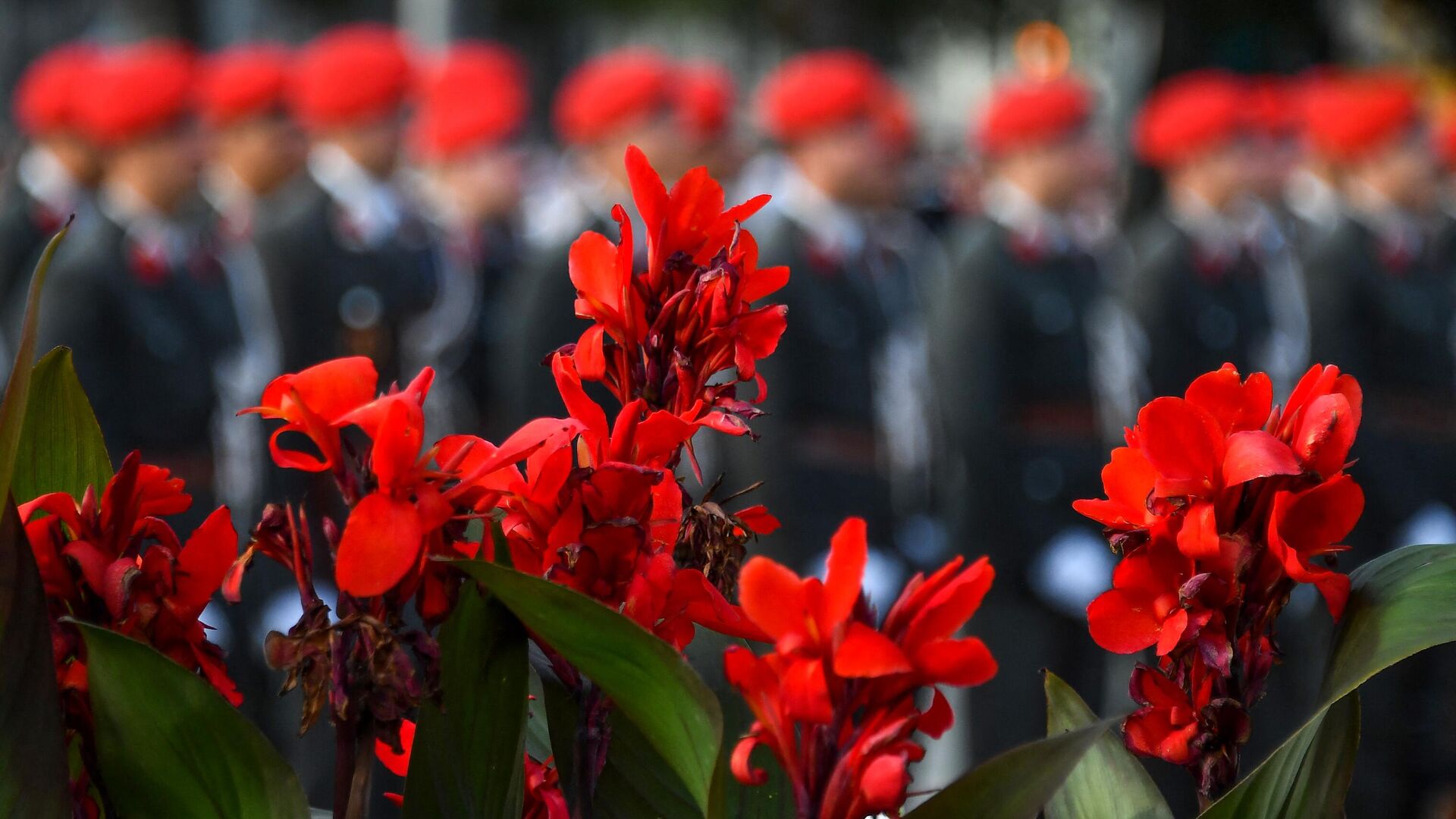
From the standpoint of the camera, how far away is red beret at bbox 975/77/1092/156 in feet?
12.6

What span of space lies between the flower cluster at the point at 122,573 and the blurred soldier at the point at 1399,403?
3.12 meters

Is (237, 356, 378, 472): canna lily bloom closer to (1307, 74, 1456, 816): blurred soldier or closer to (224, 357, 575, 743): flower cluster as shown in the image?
(224, 357, 575, 743): flower cluster

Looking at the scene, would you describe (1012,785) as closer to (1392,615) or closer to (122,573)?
(1392,615)

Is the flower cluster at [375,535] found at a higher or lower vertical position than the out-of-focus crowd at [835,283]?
higher

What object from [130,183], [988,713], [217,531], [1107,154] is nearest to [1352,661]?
[217,531]

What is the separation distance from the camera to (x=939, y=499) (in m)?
3.59

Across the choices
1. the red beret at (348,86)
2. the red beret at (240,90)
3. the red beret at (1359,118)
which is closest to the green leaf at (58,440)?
the red beret at (240,90)

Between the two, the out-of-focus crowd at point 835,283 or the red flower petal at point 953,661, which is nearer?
the red flower petal at point 953,661

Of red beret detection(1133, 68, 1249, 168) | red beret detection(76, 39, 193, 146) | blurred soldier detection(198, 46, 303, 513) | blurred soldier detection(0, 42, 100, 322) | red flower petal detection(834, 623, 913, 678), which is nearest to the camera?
red flower petal detection(834, 623, 913, 678)

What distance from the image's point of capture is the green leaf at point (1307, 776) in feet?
1.74

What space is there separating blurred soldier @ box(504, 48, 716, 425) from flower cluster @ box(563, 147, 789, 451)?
95.7 inches

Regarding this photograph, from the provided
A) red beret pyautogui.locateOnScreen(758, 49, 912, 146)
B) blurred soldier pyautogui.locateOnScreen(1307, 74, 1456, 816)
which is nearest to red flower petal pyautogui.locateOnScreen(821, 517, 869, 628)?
blurred soldier pyautogui.locateOnScreen(1307, 74, 1456, 816)

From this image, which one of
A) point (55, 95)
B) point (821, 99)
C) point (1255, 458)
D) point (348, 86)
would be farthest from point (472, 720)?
point (348, 86)

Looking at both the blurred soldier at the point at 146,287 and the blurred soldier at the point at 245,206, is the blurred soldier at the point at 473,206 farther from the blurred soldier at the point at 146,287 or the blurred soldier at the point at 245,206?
the blurred soldier at the point at 146,287
